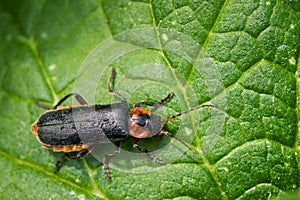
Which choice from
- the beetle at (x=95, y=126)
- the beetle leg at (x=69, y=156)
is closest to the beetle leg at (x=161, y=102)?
the beetle at (x=95, y=126)

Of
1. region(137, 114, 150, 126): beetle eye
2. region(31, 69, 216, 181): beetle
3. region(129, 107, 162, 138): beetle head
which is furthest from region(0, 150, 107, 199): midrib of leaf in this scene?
region(137, 114, 150, 126): beetle eye

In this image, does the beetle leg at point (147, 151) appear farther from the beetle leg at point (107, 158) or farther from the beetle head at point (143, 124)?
the beetle leg at point (107, 158)

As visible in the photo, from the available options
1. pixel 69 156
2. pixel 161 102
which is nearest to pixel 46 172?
pixel 69 156

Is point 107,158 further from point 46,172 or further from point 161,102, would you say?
point 161,102

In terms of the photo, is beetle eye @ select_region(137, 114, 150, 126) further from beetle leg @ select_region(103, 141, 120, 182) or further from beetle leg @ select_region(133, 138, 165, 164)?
beetle leg @ select_region(103, 141, 120, 182)

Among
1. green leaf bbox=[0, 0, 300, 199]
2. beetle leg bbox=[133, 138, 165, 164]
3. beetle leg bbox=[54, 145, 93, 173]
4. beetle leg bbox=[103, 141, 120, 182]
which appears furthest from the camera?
beetle leg bbox=[54, 145, 93, 173]

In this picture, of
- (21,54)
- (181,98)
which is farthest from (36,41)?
(181,98)

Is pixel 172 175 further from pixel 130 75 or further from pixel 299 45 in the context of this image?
pixel 299 45
